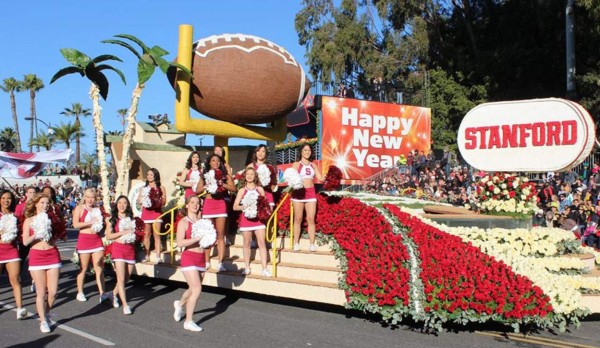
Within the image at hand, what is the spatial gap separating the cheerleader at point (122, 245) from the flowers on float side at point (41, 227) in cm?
98

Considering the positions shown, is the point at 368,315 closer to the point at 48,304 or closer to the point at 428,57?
the point at 48,304

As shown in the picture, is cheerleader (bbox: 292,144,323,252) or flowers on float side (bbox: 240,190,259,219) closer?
flowers on float side (bbox: 240,190,259,219)

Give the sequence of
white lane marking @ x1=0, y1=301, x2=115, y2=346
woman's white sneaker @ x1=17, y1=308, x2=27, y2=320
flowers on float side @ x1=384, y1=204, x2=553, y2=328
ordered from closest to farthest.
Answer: white lane marking @ x1=0, y1=301, x2=115, y2=346 < flowers on float side @ x1=384, y1=204, x2=553, y2=328 < woman's white sneaker @ x1=17, y1=308, x2=27, y2=320

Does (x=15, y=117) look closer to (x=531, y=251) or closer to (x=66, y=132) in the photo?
(x=66, y=132)

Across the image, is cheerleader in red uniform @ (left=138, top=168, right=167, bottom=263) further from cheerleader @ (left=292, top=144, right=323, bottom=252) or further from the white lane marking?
the white lane marking

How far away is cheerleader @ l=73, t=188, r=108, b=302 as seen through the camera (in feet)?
30.7

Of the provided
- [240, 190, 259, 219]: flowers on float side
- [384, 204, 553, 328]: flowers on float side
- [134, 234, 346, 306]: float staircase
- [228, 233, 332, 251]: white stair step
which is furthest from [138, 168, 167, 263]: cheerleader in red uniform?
[384, 204, 553, 328]: flowers on float side

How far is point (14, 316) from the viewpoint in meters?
8.88

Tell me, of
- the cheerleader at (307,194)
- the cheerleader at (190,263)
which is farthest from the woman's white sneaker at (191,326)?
the cheerleader at (307,194)

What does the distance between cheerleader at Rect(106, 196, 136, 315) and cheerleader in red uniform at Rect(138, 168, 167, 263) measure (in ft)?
5.26

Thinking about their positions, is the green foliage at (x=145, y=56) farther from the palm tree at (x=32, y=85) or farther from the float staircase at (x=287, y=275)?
the palm tree at (x=32, y=85)

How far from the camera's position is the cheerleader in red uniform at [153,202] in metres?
11.1

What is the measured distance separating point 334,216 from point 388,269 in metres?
2.25

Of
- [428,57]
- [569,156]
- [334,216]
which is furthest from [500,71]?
[334,216]
